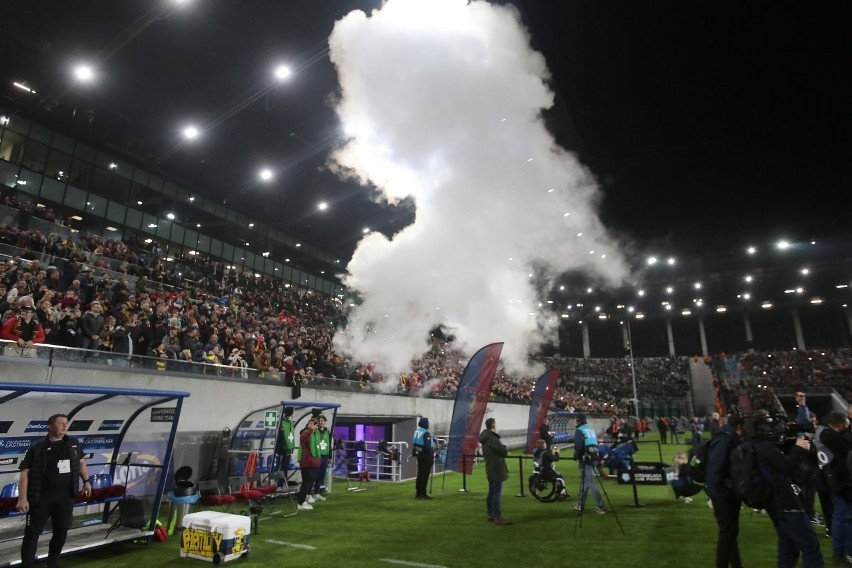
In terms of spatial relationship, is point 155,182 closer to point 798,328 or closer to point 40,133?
point 40,133

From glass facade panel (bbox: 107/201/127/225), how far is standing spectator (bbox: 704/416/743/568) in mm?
32032

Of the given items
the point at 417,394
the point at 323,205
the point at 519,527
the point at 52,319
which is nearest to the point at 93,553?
the point at 52,319

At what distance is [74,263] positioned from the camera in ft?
48.1

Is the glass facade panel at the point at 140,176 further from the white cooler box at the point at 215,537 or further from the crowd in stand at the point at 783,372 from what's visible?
the crowd in stand at the point at 783,372

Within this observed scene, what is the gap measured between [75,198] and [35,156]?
2641 millimetres

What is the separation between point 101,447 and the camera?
298 inches

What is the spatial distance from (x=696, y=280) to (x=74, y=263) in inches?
1920

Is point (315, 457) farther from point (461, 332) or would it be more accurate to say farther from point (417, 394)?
point (461, 332)

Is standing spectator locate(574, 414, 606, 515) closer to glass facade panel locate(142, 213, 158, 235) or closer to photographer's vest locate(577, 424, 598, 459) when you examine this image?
photographer's vest locate(577, 424, 598, 459)

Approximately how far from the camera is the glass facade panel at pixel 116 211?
27.8 metres

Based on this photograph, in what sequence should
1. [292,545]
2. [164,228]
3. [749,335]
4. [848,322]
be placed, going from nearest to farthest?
1. [292,545]
2. [164,228]
3. [848,322]
4. [749,335]

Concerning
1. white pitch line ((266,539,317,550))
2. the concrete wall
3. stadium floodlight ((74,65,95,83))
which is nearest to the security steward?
the concrete wall

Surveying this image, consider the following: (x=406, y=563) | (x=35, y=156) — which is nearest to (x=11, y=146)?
(x=35, y=156)

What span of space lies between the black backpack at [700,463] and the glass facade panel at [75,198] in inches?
1226
